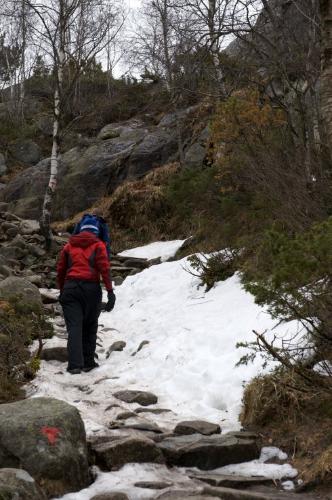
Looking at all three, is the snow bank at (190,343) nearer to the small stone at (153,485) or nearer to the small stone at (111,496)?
the small stone at (153,485)

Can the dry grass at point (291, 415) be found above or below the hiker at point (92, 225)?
below

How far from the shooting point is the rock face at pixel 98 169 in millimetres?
19031

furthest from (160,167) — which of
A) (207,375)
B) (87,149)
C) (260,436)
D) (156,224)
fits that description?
(260,436)

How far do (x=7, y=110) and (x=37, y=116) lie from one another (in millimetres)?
1613

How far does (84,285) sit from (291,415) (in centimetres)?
325

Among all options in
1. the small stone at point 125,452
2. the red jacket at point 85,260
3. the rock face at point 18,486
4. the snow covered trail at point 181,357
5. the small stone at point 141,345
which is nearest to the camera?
the rock face at point 18,486

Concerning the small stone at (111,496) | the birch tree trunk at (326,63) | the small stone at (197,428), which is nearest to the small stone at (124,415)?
the small stone at (197,428)

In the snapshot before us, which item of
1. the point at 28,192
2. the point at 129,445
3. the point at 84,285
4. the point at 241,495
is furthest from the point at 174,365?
the point at 28,192

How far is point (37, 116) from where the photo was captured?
2892 cm

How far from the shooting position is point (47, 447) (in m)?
3.70

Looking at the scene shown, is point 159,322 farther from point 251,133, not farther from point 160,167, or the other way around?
point 160,167

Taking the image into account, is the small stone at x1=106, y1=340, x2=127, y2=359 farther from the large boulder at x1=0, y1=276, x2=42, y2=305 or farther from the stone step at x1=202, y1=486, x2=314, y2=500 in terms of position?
the stone step at x1=202, y1=486, x2=314, y2=500

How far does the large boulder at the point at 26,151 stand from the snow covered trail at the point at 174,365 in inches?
682

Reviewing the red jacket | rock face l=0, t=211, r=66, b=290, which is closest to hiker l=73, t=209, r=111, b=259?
the red jacket
